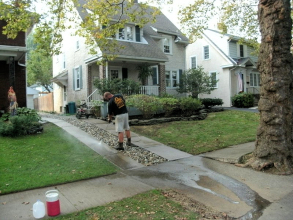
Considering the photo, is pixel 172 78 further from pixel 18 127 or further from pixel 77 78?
pixel 18 127

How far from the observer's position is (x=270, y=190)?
474cm

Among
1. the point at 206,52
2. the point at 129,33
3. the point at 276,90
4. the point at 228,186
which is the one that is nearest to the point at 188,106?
the point at 129,33

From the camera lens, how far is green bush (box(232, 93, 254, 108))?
806 inches

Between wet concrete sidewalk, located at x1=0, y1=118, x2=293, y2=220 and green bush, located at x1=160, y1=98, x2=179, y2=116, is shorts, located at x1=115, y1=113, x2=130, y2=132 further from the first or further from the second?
green bush, located at x1=160, y1=98, x2=179, y2=116

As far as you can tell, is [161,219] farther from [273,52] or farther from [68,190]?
[273,52]

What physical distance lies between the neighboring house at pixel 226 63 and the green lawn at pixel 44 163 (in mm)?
17342

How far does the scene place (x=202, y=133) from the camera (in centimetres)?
1017

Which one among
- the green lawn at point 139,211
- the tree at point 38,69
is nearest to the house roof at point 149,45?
Result: the green lawn at point 139,211

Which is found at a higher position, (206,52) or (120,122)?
(206,52)

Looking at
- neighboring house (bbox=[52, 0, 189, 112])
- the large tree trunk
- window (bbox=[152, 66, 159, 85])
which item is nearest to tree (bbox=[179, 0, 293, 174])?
the large tree trunk

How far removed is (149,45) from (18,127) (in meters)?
11.9

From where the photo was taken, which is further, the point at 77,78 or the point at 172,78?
the point at 172,78

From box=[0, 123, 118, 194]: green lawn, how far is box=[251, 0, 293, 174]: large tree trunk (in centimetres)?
373

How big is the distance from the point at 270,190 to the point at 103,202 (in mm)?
3123
